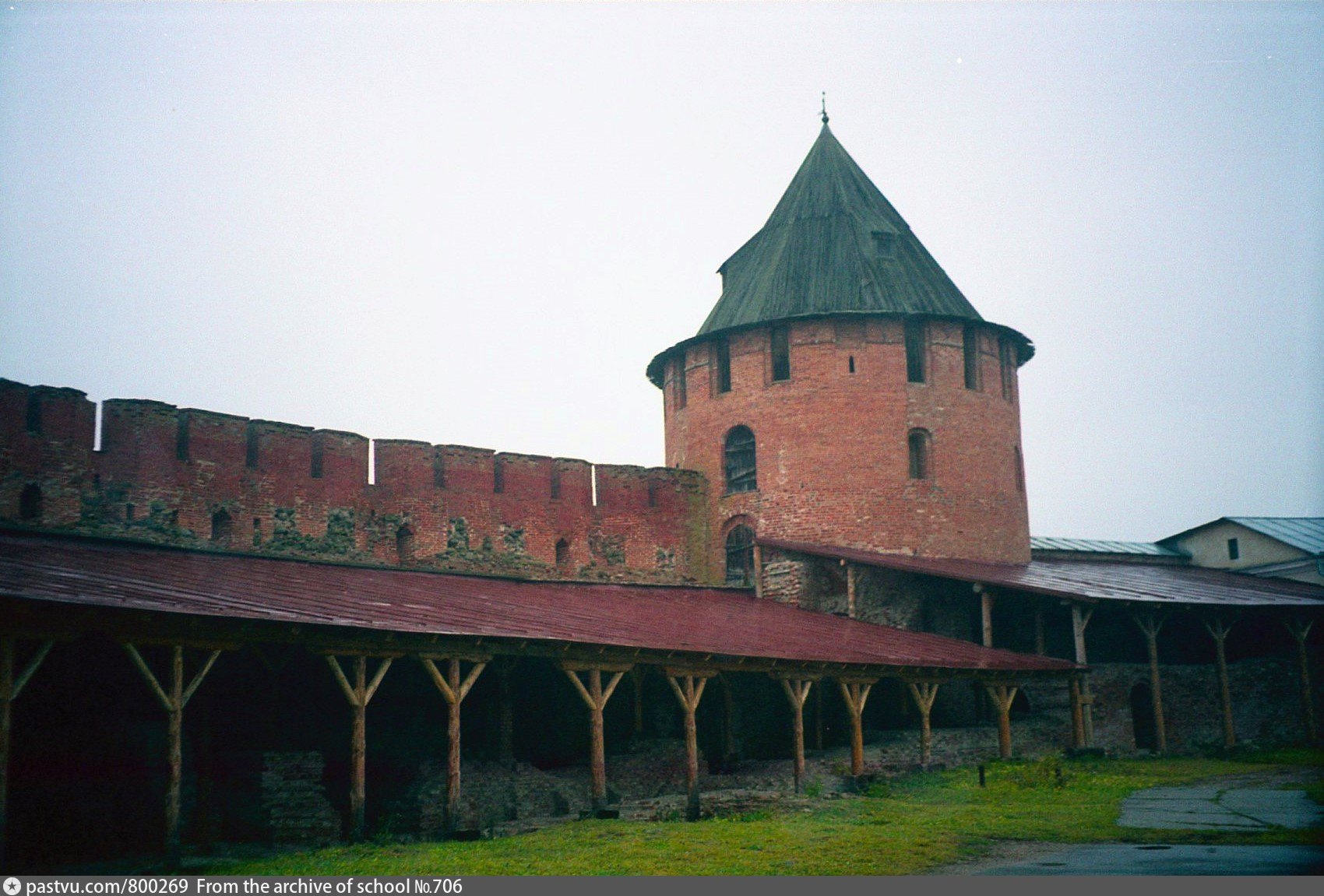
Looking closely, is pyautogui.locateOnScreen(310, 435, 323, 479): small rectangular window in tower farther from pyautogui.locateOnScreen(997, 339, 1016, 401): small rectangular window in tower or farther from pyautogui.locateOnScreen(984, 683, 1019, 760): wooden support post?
pyautogui.locateOnScreen(997, 339, 1016, 401): small rectangular window in tower

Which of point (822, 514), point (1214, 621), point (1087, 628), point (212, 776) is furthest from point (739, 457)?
point (212, 776)

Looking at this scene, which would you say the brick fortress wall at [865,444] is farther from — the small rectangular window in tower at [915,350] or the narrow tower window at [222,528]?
the narrow tower window at [222,528]

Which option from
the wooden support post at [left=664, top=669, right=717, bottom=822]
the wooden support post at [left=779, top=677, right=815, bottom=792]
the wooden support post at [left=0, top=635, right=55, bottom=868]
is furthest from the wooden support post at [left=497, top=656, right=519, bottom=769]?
the wooden support post at [left=0, top=635, right=55, bottom=868]

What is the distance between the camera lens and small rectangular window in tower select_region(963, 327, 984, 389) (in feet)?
94.5

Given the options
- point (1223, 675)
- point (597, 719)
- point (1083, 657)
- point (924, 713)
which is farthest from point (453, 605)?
point (1223, 675)

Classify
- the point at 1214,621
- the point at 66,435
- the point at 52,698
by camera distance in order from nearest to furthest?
1. the point at 52,698
2. the point at 66,435
3. the point at 1214,621

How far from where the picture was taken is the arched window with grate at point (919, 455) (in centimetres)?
2789

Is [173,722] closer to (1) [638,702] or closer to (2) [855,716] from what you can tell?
(1) [638,702]

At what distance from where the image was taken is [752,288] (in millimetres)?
29484

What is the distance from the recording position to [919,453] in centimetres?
2816

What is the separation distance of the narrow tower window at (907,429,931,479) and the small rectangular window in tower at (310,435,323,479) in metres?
11.3

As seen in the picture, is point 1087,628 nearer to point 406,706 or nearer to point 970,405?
point 970,405

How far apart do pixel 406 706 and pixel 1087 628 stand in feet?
45.5

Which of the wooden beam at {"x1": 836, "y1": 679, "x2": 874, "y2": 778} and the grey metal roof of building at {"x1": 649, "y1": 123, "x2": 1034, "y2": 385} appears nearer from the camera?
the wooden beam at {"x1": 836, "y1": 679, "x2": 874, "y2": 778}
